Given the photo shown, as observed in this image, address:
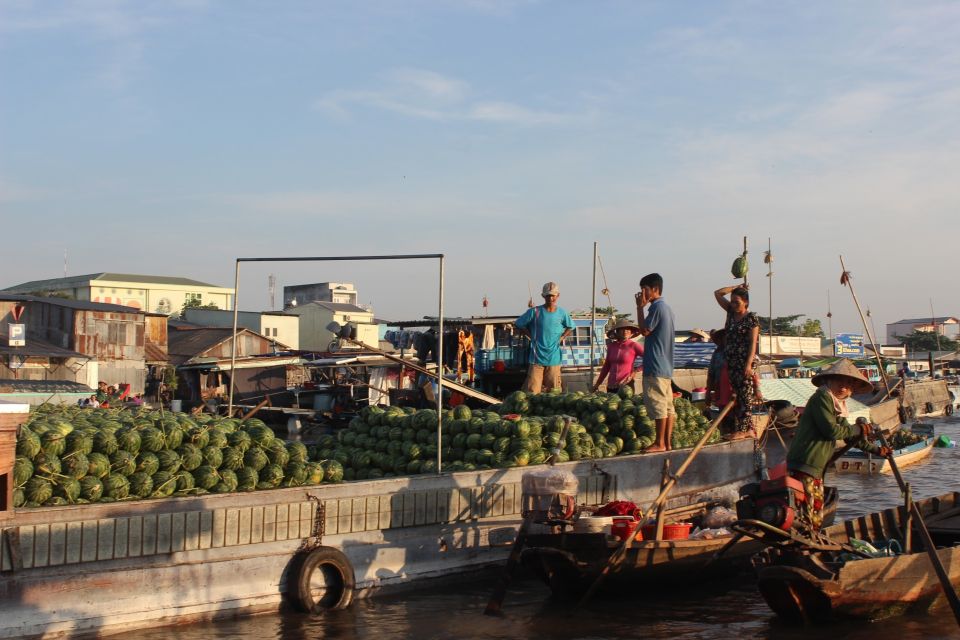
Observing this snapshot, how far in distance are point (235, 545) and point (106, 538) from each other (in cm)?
118

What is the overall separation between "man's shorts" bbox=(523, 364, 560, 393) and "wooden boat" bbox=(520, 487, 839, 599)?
14.1 feet

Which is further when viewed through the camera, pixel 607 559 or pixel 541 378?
pixel 541 378

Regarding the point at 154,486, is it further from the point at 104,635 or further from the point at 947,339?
the point at 947,339

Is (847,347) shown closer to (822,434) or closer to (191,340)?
(191,340)

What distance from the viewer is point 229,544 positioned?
27.4 feet

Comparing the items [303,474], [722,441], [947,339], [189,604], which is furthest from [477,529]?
[947,339]

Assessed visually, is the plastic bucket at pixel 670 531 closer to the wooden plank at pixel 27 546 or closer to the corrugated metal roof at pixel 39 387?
the wooden plank at pixel 27 546

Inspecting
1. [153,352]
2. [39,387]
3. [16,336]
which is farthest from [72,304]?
[39,387]

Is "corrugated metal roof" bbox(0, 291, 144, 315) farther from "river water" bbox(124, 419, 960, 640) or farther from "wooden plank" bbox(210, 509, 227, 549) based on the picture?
"wooden plank" bbox(210, 509, 227, 549)

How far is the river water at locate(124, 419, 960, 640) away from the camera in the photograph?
8367 mm

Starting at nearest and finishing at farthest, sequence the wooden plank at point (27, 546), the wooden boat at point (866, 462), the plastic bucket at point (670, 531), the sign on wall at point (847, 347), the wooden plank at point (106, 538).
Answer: the wooden plank at point (27, 546), the wooden plank at point (106, 538), the plastic bucket at point (670, 531), the wooden boat at point (866, 462), the sign on wall at point (847, 347)

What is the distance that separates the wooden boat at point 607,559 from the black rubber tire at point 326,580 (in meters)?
1.75

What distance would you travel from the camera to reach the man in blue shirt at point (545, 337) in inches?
532

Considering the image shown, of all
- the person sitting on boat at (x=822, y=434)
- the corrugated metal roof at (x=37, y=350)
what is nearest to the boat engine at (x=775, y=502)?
the person sitting on boat at (x=822, y=434)
